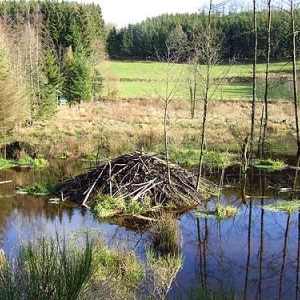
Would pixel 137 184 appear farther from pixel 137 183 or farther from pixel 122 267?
pixel 122 267

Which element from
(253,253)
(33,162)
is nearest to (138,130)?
(33,162)

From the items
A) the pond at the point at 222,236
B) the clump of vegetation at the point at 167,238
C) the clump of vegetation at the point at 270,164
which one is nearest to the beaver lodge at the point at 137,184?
the pond at the point at 222,236

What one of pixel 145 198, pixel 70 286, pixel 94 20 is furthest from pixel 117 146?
pixel 94 20

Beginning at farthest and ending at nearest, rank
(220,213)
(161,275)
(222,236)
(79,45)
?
(79,45) → (220,213) → (222,236) → (161,275)

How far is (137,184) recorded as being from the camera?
14.7 metres

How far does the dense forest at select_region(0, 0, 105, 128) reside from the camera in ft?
78.8

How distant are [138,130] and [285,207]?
15244 millimetres

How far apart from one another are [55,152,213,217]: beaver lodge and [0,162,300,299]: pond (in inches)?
26.2

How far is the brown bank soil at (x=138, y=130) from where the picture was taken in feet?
78.9

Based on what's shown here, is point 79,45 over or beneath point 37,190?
over

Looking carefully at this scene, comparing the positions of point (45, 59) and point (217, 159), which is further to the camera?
point (45, 59)

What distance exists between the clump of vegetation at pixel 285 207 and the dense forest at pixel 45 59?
13901 mm

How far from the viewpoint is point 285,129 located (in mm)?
30000

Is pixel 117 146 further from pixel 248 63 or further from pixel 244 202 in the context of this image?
pixel 248 63
